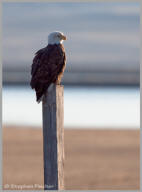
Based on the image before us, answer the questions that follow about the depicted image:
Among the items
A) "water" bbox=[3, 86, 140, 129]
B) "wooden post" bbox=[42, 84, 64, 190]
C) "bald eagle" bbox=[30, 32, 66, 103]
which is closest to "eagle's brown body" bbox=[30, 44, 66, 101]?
"bald eagle" bbox=[30, 32, 66, 103]

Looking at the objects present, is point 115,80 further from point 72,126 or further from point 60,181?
point 60,181

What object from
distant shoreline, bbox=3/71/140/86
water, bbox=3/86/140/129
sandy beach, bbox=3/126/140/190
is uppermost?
distant shoreline, bbox=3/71/140/86

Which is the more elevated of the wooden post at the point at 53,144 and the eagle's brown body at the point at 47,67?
the eagle's brown body at the point at 47,67

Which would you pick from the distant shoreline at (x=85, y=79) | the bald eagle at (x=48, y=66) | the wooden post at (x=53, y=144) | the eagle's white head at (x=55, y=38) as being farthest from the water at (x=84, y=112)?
the wooden post at (x=53, y=144)

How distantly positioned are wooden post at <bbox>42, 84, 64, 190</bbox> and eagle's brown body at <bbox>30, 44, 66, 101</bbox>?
657 millimetres

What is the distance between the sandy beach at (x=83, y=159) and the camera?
10328 millimetres

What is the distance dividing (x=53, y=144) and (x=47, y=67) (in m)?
1.48

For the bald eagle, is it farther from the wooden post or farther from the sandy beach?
the sandy beach

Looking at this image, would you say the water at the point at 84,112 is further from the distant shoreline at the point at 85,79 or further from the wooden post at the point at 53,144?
the wooden post at the point at 53,144

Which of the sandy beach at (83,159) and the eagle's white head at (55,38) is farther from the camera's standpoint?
the sandy beach at (83,159)

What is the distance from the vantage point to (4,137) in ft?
46.2

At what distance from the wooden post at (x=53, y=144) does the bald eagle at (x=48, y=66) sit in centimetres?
57

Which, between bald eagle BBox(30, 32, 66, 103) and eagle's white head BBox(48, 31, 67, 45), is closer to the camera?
bald eagle BBox(30, 32, 66, 103)

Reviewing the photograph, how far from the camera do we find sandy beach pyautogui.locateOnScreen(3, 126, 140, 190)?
33.9 feet
